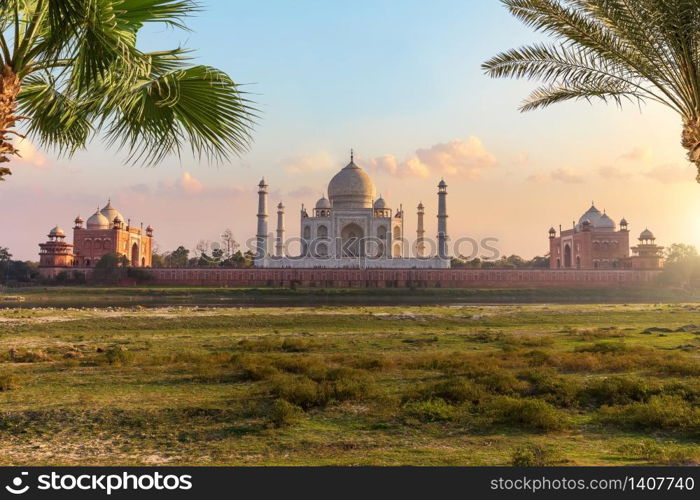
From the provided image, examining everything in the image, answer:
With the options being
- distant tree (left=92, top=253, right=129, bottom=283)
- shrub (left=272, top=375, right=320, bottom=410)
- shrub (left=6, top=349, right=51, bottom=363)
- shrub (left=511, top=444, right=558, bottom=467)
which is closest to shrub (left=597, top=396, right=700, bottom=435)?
shrub (left=511, top=444, right=558, bottom=467)

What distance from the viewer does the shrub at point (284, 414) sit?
6031 mm

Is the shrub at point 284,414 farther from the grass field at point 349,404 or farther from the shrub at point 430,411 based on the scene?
the shrub at point 430,411

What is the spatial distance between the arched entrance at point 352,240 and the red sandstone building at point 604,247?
19.0 metres

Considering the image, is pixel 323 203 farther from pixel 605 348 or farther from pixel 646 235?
pixel 605 348

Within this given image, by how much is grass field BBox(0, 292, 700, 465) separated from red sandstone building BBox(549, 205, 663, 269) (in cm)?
3756

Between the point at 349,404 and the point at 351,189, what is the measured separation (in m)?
51.8

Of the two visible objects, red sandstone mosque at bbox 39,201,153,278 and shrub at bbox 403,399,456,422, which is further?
red sandstone mosque at bbox 39,201,153,278

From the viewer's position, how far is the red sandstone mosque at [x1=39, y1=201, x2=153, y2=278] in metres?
46.3

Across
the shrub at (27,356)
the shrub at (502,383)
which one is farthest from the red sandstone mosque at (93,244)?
the shrub at (502,383)

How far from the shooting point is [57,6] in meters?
3.99

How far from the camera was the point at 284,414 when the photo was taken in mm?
6113

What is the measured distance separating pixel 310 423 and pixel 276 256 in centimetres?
5028

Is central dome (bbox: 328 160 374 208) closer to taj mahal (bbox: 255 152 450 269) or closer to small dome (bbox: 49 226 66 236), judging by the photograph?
taj mahal (bbox: 255 152 450 269)
